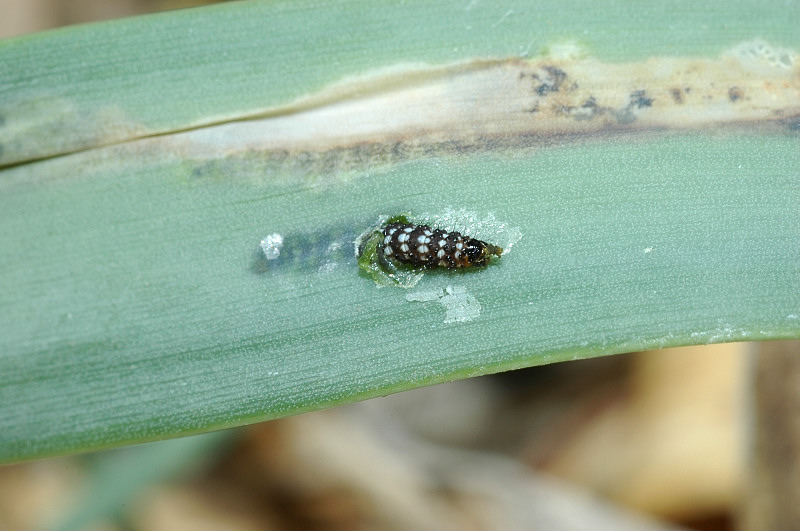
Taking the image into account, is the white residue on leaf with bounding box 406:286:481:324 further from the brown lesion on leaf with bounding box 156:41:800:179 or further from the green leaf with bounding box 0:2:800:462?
the brown lesion on leaf with bounding box 156:41:800:179

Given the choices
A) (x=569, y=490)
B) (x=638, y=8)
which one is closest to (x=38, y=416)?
(x=638, y=8)

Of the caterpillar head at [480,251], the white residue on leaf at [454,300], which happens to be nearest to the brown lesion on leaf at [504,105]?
the caterpillar head at [480,251]

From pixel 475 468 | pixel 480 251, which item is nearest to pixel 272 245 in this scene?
pixel 480 251

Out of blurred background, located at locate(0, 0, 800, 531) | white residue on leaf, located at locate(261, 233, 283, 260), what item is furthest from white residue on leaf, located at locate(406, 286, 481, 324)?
blurred background, located at locate(0, 0, 800, 531)

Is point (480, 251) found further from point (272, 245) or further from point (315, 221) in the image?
point (272, 245)

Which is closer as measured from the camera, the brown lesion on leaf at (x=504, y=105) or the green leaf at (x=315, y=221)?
the green leaf at (x=315, y=221)

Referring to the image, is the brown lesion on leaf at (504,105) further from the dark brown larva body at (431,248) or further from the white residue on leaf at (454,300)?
the white residue on leaf at (454,300)
